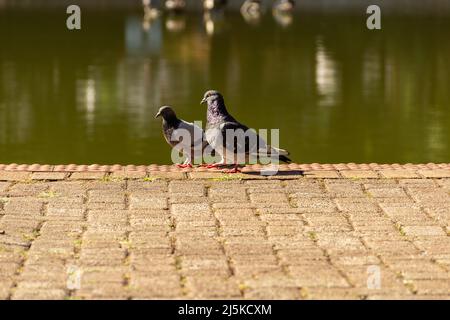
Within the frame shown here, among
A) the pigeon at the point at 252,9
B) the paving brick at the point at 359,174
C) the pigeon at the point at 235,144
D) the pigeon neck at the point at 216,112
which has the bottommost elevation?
the paving brick at the point at 359,174

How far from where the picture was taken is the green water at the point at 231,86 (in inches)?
645

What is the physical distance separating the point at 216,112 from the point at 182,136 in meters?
0.46

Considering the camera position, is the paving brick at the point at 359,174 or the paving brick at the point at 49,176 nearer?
the paving brick at the point at 49,176

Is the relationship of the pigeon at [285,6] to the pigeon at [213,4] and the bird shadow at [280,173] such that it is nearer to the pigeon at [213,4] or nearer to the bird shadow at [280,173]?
the pigeon at [213,4]

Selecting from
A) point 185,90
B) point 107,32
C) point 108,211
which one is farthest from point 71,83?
point 108,211

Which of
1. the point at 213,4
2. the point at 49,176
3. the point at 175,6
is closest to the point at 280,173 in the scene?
the point at 49,176

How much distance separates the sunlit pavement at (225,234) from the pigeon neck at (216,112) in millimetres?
707

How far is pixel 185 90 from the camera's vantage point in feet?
72.7

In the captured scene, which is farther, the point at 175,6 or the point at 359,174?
the point at 175,6

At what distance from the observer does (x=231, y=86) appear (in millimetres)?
23000

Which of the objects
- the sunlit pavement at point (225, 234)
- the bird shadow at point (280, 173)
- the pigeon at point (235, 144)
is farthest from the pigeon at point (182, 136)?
the bird shadow at point (280, 173)

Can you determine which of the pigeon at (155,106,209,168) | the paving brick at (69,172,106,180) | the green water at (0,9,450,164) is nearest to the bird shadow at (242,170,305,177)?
the pigeon at (155,106,209,168)

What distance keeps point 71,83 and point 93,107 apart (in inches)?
134

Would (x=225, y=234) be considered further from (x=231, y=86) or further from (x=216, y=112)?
(x=231, y=86)
